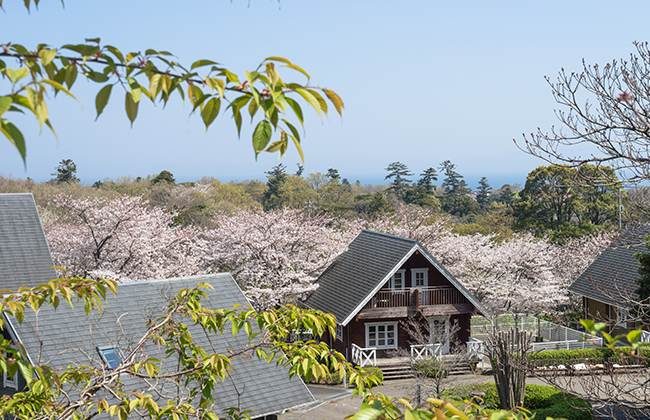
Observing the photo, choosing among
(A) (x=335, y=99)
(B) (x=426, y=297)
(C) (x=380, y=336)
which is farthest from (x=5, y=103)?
(C) (x=380, y=336)

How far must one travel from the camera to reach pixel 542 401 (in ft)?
53.3

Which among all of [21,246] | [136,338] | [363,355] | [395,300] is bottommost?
[363,355]

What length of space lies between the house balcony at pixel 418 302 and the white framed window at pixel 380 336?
2.75 feet

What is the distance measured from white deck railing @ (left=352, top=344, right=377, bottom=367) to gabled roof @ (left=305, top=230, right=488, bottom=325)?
1.29m

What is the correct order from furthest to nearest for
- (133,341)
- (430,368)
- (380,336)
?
(380,336) → (430,368) → (133,341)

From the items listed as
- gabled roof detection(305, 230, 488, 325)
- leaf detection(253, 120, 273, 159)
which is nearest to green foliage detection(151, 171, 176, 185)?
gabled roof detection(305, 230, 488, 325)

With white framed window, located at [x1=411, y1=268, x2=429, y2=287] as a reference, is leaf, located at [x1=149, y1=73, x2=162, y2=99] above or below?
above

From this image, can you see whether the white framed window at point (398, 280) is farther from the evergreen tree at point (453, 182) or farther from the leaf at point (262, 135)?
the evergreen tree at point (453, 182)

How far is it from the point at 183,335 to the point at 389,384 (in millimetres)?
16956

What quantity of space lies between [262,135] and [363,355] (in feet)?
68.7

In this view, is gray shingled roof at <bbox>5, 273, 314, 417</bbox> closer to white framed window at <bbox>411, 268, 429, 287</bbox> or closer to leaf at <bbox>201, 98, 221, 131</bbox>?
leaf at <bbox>201, 98, 221, 131</bbox>

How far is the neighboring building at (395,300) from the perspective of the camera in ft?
71.9

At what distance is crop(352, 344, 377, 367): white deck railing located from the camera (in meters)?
21.1

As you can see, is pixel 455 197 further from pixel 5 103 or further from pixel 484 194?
pixel 5 103
